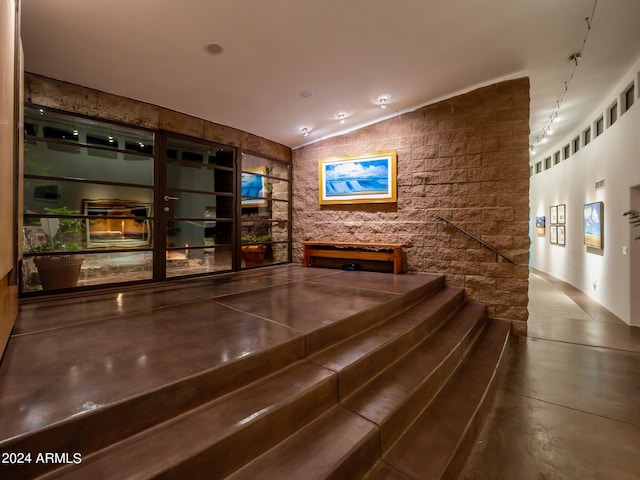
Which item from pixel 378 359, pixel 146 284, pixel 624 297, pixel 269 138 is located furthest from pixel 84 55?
pixel 624 297

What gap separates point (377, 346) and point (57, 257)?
3.60 m

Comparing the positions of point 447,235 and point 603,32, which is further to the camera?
point 447,235

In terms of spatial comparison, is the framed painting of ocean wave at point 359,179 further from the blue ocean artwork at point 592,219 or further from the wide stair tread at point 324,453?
the blue ocean artwork at point 592,219

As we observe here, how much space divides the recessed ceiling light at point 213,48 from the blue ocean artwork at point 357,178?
2.72m

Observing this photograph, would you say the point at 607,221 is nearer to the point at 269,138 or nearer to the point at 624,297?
the point at 624,297

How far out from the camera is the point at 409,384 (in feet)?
6.32

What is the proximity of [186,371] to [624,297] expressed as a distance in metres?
6.05

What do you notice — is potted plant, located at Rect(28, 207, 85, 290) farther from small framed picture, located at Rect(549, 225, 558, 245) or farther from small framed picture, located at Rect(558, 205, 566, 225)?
small framed picture, located at Rect(549, 225, 558, 245)

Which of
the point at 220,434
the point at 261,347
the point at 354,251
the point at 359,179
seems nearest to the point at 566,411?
the point at 261,347

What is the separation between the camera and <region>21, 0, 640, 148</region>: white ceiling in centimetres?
242

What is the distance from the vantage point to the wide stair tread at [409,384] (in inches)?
64.4

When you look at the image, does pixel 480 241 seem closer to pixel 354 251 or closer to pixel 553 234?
pixel 354 251

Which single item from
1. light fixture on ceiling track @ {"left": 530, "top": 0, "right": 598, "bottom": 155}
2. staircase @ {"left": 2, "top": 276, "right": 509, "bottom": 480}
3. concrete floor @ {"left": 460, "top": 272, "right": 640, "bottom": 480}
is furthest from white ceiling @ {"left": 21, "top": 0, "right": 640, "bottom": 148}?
concrete floor @ {"left": 460, "top": 272, "right": 640, "bottom": 480}

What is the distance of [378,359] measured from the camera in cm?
205
